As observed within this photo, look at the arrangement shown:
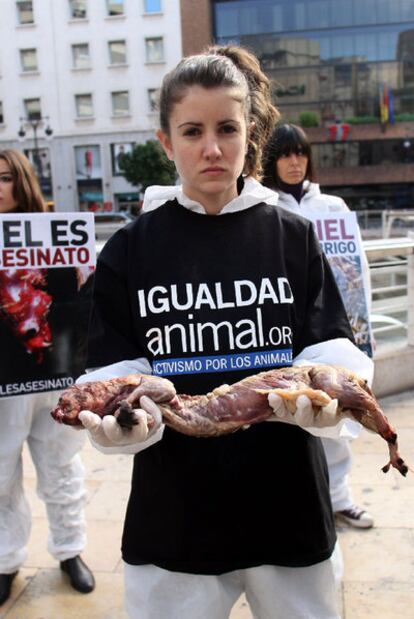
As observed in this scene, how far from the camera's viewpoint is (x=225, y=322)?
1.68 meters

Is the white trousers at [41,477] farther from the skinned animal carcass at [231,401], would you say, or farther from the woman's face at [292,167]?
the woman's face at [292,167]

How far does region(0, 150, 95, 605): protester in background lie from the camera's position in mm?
2879

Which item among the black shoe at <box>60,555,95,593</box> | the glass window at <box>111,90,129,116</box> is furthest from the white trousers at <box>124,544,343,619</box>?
the glass window at <box>111,90,129,116</box>

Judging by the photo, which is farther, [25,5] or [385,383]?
[25,5]

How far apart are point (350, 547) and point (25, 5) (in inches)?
1965

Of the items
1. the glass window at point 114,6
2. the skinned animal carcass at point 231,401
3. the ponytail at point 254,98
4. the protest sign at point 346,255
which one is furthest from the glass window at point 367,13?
the skinned animal carcass at point 231,401

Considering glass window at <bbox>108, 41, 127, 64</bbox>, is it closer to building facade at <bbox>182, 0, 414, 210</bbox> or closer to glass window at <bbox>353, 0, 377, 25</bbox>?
building facade at <bbox>182, 0, 414, 210</bbox>

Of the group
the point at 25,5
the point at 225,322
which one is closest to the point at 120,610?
the point at 225,322

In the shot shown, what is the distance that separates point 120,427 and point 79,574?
1969 mm

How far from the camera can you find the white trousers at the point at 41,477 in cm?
288

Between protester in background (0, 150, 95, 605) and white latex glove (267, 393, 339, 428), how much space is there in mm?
1702

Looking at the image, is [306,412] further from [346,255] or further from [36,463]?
[346,255]

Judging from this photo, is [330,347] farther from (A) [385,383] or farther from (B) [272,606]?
(A) [385,383]

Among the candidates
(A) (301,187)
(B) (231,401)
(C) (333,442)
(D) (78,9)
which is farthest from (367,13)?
(B) (231,401)
